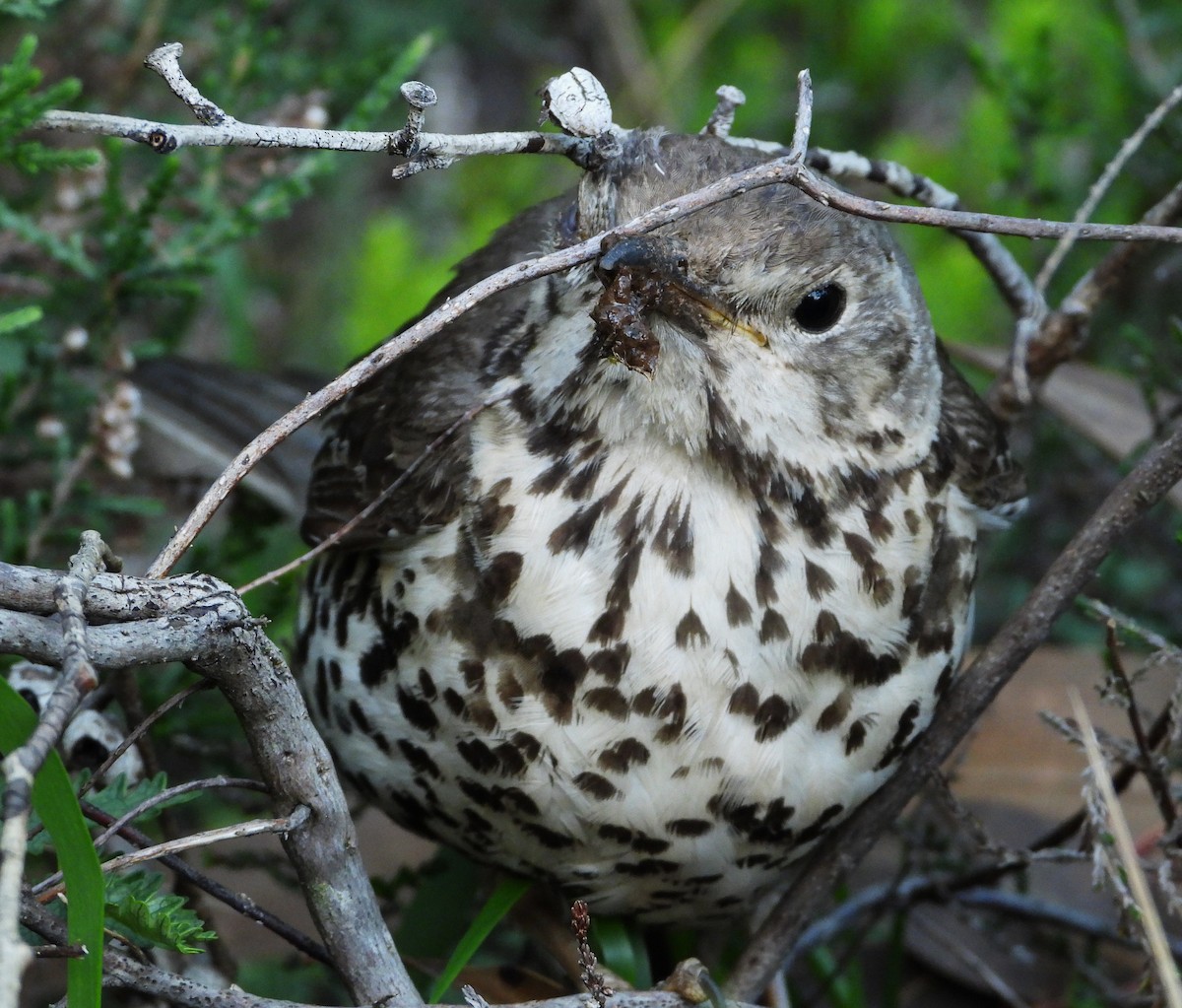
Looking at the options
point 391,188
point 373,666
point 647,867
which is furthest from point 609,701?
point 391,188

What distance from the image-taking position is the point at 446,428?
8.32ft

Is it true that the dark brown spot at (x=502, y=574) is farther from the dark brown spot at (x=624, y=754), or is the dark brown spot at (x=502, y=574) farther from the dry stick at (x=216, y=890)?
the dry stick at (x=216, y=890)

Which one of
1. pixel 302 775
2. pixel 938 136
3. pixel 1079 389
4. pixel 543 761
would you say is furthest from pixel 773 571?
pixel 938 136

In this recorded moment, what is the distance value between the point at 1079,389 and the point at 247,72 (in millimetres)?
2017

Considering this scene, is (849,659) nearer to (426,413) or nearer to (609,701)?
(609,701)

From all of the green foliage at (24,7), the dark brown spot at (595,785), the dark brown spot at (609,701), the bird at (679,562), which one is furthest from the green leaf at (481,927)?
the green foliage at (24,7)

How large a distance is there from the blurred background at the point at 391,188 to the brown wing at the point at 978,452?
0.38 metres

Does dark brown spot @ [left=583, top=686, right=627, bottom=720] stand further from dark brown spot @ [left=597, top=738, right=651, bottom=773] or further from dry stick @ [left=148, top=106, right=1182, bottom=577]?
dry stick @ [left=148, top=106, right=1182, bottom=577]

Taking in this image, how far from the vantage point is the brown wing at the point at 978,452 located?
104 inches

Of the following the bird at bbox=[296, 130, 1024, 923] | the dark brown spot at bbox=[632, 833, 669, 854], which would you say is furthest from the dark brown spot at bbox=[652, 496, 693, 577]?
the dark brown spot at bbox=[632, 833, 669, 854]

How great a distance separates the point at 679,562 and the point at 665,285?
0.46 metres

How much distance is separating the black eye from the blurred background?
2.79ft

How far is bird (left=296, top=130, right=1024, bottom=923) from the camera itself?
218 centimetres

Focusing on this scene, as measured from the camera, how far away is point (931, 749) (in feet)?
8.28
